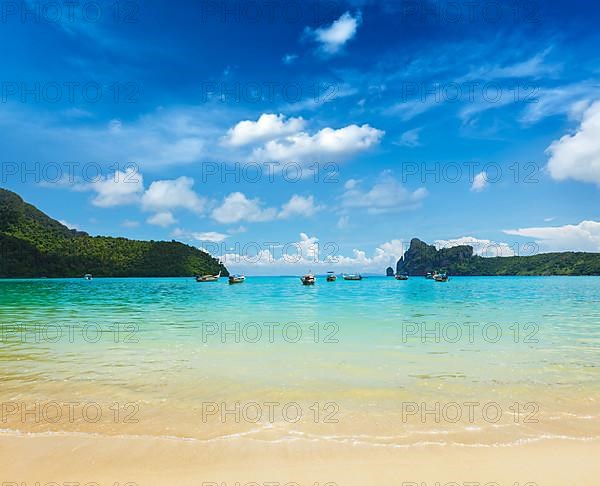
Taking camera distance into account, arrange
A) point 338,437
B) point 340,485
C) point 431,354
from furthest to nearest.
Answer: point 431,354, point 338,437, point 340,485

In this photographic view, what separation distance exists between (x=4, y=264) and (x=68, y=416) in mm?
151533

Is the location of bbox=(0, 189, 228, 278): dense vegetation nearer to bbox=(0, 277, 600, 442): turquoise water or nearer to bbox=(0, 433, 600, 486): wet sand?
bbox=(0, 277, 600, 442): turquoise water

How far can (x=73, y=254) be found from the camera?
151 meters

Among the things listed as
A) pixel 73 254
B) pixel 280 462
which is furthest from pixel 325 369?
pixel 73 254

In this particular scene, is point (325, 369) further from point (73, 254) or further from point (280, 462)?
point (73, 254)

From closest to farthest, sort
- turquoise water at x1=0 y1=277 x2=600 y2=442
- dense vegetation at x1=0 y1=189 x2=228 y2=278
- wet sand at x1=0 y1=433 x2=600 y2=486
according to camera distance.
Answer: wet sand at x1=0 y1=433 x2=600 y2=486 < turquoise water at x1=0 y1=277 x2=600 y2=442 < dense vegetation at x1=0 y1=189 x2=228 y2=278

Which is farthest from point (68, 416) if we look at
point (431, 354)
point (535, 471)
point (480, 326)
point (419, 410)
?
point (480, 326)

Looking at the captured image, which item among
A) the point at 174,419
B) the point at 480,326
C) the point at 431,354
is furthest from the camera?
the point at 480,326

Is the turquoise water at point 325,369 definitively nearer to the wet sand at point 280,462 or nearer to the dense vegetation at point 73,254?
the wet sand at point 280,462

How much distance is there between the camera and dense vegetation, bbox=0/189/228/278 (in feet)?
438

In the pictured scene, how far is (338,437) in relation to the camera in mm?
6270

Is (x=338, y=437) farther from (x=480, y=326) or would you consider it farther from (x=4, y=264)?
(x=4, y=264)

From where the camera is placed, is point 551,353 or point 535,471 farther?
point 551,353

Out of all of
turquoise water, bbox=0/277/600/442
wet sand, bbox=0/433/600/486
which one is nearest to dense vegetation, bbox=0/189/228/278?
turquoise water, bbox=0/277/600/442
